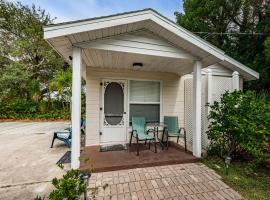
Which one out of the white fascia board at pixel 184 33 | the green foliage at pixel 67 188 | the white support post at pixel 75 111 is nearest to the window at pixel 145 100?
the white fascia board at pixel 184 33

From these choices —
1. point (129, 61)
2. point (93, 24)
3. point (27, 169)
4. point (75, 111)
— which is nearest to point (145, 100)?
point (129, 61)

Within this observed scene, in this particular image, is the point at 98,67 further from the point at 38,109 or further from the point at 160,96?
the point at 38,109

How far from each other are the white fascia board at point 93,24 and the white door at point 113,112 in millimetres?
2031

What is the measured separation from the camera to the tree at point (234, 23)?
30.1 feet

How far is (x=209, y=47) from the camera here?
364cm

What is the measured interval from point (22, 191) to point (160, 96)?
13.5ft

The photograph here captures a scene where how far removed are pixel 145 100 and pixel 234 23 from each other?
9.97 meters

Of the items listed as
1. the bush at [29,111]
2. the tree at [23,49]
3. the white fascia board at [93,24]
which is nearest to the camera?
the white fascia board at [93,24]

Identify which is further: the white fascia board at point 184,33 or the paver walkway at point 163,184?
the white fascia board at point 184,33

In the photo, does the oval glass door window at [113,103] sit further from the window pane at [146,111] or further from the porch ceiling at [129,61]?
the porch ceiling at [129,61]

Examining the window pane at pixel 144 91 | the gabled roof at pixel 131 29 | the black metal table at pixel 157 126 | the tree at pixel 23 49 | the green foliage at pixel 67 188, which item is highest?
the tree at pixel 23 49

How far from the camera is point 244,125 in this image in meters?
3.33

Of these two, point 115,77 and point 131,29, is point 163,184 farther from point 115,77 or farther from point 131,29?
point 115,77

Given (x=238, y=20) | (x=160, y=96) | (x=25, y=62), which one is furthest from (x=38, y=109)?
(x=238, y=20)
